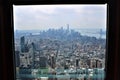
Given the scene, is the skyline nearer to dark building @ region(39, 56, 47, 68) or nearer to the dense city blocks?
the dense city blocks

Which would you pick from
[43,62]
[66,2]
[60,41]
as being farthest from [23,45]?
[66,2]

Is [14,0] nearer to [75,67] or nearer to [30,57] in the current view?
[30,57]

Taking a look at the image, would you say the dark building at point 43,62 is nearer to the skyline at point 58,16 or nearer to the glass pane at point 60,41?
the glass pane at point 60,41

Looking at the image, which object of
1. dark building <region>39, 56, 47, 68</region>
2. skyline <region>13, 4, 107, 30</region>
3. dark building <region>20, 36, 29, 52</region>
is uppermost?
skyline <region>13, 4, 107, 30</region>

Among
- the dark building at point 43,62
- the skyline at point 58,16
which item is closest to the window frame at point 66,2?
the skyline at point 58,16

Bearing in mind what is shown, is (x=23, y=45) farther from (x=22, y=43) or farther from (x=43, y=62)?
(x=43, y=62)

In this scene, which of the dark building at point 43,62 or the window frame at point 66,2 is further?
the dark building at point 43,62

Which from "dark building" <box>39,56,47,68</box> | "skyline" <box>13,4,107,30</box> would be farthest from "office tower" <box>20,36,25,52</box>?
"dark building" <box>39,56,47,68</box>
